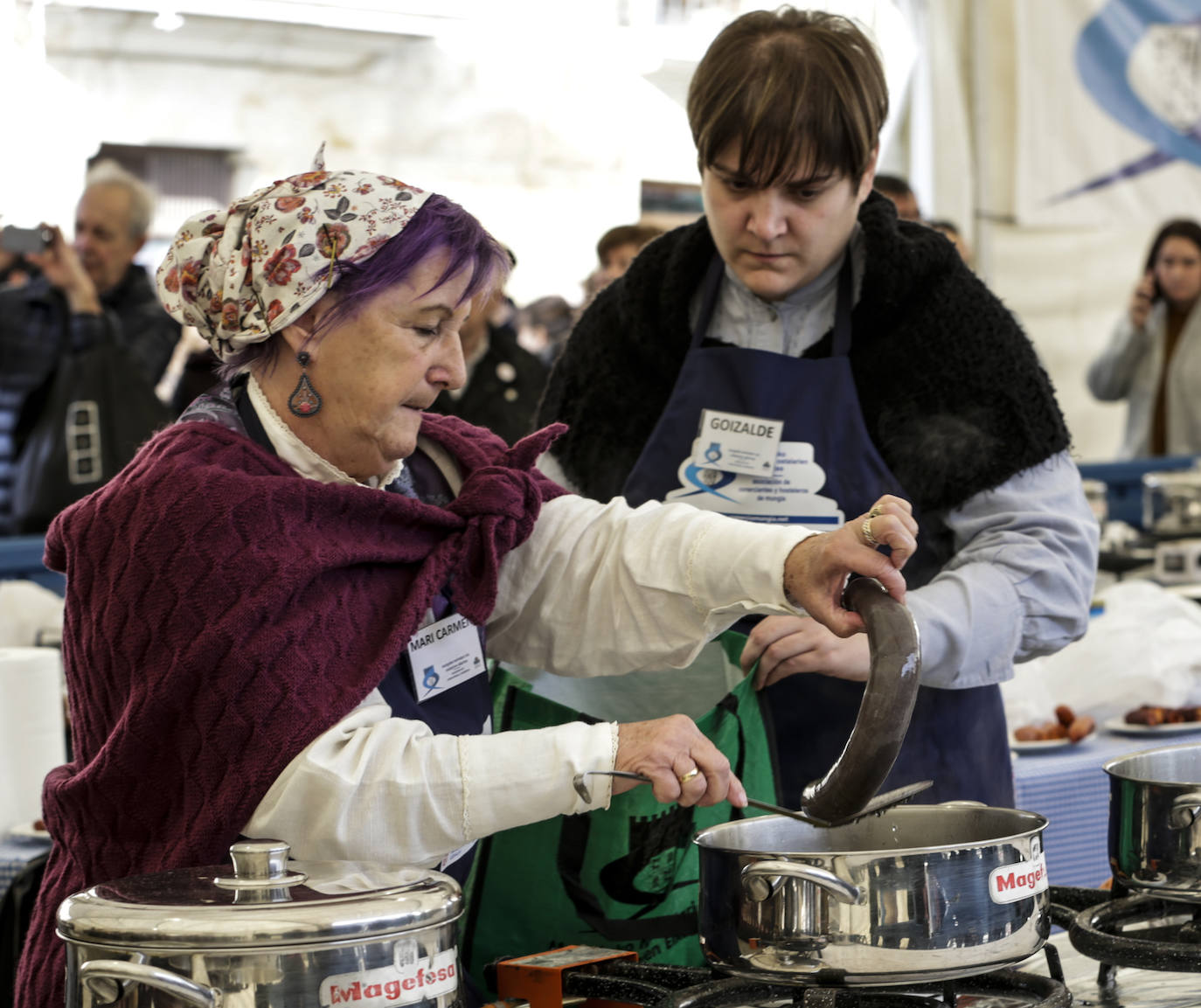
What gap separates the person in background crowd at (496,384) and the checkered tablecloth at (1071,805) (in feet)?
7.48

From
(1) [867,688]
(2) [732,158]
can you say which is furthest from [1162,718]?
(1) [867,688]

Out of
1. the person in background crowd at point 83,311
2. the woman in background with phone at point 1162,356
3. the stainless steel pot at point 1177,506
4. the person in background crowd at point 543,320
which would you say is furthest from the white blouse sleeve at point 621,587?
the woman in background with phone at point 1162,356

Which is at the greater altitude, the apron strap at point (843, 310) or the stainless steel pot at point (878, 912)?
the apron strap at point (843, 310)

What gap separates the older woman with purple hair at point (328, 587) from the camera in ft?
3.79

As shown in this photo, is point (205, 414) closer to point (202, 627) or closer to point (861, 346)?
point (202, 627)

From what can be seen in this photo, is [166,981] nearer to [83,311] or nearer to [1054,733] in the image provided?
[1054,733]

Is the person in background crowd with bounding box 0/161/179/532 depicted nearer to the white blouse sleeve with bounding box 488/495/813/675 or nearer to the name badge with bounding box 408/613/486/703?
the white blouse sleeve with bounding box 488/495/813/675

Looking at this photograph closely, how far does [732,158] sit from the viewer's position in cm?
168

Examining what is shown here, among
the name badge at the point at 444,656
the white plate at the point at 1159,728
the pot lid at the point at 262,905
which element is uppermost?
the name badge at the point at 444,656

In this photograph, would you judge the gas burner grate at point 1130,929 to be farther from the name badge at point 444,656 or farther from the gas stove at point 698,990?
the name badge at point 444,656

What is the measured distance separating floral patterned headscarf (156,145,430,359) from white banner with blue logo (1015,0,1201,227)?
6.08 meters

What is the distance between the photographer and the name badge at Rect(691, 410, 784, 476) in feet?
5.74

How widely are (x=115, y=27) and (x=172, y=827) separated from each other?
5052 millimetres

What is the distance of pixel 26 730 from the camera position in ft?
6.94
